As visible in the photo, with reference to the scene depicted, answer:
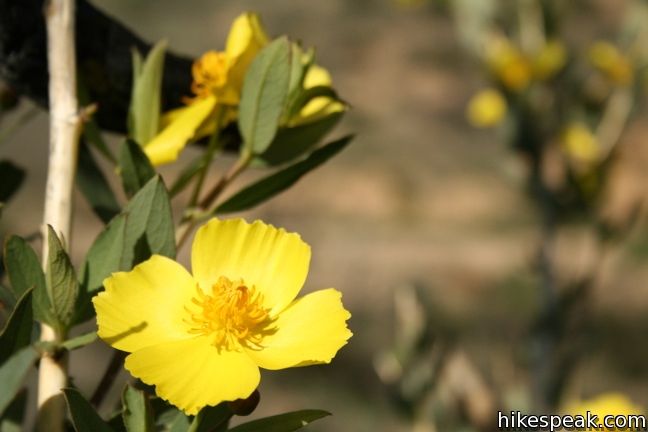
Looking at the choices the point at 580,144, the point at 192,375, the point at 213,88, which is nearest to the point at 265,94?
the point at 213,88

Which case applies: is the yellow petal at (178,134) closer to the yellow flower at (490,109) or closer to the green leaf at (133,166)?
the green leaf at (133,166)

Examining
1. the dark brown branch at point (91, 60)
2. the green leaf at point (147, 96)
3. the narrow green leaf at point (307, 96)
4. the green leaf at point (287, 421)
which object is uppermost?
the dark brown branch at point (91, 60)

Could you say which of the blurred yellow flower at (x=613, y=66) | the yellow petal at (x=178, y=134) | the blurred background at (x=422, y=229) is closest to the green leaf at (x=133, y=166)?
the yellow petal at (x=178, y=134)

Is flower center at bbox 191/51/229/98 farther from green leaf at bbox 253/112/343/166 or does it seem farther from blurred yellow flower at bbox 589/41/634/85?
blurred yellow flower at bbox 589/41/634/85

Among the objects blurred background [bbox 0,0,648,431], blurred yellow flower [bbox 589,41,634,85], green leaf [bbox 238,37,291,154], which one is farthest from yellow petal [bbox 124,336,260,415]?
blurred yellow flower [bbox 589,41,634,85]

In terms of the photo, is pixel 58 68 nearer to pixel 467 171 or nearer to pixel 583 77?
pixel 583 77
